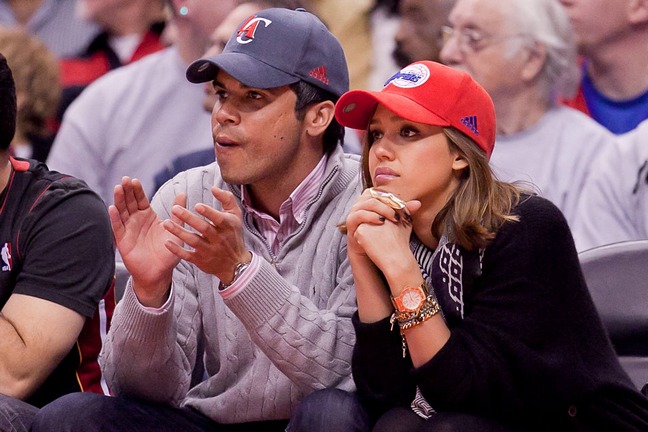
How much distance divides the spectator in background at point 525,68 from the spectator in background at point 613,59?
0.10m

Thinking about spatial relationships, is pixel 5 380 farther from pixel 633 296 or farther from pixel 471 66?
pixel 471 66

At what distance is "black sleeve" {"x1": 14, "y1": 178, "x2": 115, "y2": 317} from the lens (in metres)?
2.81

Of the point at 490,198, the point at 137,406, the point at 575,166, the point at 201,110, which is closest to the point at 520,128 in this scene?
the point at 575,166

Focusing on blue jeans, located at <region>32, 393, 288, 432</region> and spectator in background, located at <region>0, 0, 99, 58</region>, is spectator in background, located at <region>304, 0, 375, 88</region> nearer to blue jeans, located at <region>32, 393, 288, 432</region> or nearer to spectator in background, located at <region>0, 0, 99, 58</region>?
spectator in background, located at <region>0, 0, 99, 58</region>

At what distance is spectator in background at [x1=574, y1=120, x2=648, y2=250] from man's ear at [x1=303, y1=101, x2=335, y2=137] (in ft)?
5.07

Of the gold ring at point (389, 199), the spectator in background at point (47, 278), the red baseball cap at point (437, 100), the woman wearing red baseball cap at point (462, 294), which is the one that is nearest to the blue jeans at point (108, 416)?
the spectator in background at point (47, 278)

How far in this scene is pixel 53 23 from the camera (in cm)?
635

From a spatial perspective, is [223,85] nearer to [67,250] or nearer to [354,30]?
[67,250]

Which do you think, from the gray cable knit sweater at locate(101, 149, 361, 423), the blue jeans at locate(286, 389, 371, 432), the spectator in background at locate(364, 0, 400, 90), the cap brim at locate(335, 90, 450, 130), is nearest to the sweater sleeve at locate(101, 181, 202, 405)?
the gray cable knit sweater at locate(101, 149, 361, 423)

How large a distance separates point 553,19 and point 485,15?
263 millimetres

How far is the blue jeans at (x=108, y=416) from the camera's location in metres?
2.52

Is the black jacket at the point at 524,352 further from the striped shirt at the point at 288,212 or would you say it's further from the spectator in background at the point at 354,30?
the spectator in background at the point at 354,30

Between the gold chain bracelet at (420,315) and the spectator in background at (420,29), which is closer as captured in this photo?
the gold chain bracelet at (420,315)

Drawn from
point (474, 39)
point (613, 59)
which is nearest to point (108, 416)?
point (474, 39)
